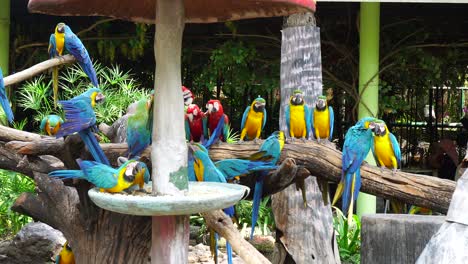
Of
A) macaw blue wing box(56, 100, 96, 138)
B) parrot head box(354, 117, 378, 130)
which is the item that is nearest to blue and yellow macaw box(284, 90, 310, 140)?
parrot head box(354, 117, 378, 130)

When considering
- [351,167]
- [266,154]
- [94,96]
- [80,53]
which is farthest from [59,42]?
[351,167]

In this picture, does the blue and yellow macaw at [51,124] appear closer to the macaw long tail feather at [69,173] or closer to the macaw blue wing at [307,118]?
the macaw blue wing at [307,118]

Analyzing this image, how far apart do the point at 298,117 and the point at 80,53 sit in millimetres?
1297

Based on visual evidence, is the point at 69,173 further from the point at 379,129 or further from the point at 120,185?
the point at 379,129

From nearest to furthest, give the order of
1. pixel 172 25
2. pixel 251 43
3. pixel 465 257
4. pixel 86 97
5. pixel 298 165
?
pixel 465 257, pixel 172 25, pixel 86 97, pixel 298 165, pixel 251 43

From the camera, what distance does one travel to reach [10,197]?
18.2 ft

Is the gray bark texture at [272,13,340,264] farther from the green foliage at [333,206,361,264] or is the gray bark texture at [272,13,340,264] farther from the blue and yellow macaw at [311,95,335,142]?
the green foliage at [333,206,361,264]

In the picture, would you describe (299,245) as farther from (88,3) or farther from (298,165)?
(88,3)

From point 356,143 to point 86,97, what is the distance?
1158mm

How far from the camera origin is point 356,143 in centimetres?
283

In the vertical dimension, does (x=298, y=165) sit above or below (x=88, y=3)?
below

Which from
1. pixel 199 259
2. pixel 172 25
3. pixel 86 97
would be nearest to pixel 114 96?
pixel 199 259

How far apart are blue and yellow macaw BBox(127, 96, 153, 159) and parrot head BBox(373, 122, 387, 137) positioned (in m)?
1.15

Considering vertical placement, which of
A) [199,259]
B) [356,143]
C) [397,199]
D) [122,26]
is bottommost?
[199,259]
